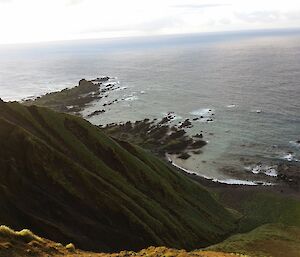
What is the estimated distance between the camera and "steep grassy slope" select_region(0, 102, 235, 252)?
161 ft

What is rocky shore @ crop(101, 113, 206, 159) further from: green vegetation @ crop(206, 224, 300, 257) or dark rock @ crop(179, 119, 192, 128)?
green vegetation @ crop(206, 224, 300, 257)

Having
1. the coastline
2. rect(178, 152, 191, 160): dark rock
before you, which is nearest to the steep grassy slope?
the coastline

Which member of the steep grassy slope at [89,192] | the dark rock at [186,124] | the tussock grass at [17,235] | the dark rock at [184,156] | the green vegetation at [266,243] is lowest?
the dark rock at [184,156]

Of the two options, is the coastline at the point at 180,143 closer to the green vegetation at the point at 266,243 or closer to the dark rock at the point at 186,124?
the dark rock at the point at 186,124

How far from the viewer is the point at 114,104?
190 meters

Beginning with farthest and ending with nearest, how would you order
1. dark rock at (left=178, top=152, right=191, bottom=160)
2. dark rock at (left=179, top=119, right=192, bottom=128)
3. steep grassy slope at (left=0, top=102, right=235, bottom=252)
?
dark rock at (left=179, top=119, right=192, bottom=128) < dark rock at (left=178, top=152, right=191, bottom=160) < steep grassy slope at (left=0, top=102, right=235, bottom=252)

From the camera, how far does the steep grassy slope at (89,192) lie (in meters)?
48.9

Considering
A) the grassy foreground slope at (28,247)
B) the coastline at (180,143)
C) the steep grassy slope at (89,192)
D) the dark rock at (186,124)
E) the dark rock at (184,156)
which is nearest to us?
the grassy foreground slope at (28,247)

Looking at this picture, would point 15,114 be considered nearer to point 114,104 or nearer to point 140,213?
point 140,213

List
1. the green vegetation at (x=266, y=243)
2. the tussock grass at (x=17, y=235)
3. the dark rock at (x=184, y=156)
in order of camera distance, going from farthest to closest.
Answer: the dark rock at (x=184, y=156), the green vegetation at (x=266, y=243), the tussock grass at (x=17, y=235)

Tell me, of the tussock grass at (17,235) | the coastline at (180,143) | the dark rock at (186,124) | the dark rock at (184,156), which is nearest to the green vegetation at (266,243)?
the tussock grass at (17,235)

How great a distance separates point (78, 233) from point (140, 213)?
10.9 m

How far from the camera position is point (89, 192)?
54.8 metres

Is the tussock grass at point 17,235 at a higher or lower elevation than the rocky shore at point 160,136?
higher
